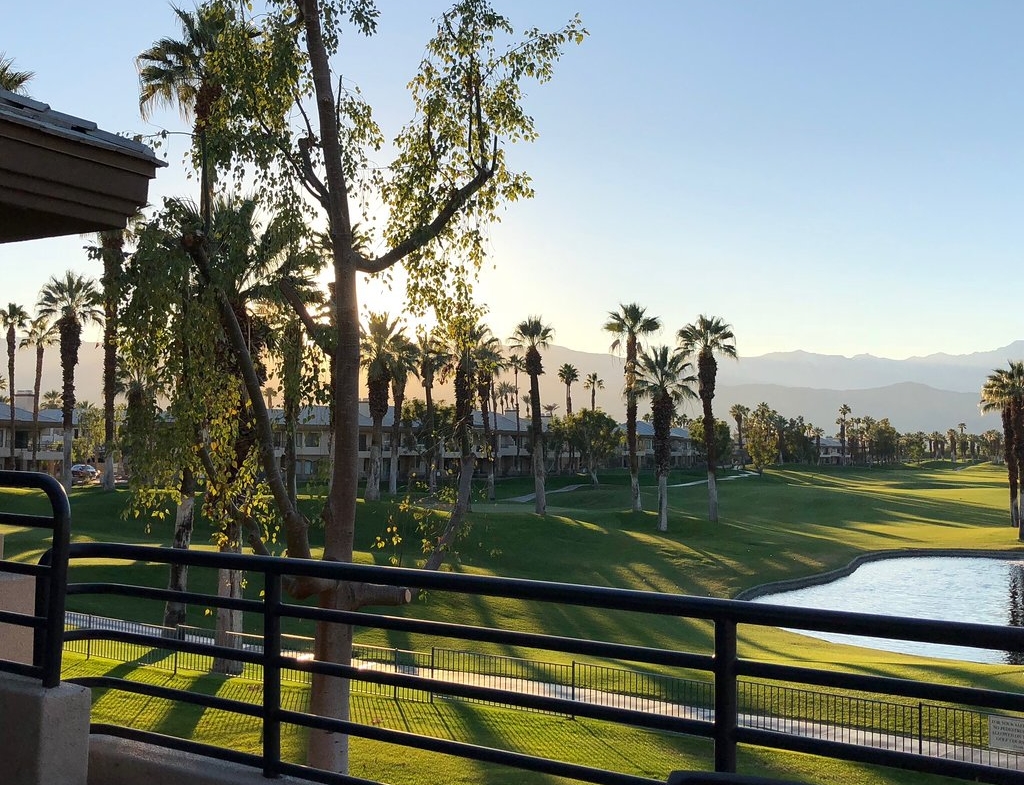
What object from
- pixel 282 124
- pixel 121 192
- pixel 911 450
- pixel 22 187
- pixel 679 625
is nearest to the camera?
pixel 22 187

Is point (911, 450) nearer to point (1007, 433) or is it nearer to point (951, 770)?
point (1007, 433)

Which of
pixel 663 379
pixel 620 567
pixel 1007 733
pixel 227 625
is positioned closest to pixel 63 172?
pixel 1007 733

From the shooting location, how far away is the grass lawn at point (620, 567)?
1609 centimetres

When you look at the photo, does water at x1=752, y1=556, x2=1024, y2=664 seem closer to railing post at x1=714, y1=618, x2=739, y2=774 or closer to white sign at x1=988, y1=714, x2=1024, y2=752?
white sign at x1=988, y1=714, x2=1024, y2=752

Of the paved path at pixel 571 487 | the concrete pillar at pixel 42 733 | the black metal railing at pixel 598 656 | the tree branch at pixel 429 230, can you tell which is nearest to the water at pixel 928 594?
the tree branch at pixel 429 230

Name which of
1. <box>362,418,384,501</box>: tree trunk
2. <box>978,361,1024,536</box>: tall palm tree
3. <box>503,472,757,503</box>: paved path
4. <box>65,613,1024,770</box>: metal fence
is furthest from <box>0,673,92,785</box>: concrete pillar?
<box>503,472,757,503</box>: paved path

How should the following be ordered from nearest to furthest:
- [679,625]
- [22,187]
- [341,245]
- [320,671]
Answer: [320,671]
[22,187]
[341,245]
[679,625]

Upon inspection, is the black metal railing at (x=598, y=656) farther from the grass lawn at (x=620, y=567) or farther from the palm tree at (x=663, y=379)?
the palm tree at (x=663, y=379)

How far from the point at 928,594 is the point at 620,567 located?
1433 cm

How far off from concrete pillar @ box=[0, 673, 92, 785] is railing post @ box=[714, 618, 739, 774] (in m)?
2.92

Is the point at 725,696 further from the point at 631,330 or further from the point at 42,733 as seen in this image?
the point at 631,330

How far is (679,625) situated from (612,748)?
20421 mm

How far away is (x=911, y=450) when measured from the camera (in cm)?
18850

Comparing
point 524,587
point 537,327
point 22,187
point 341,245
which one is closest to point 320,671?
point 524,587
